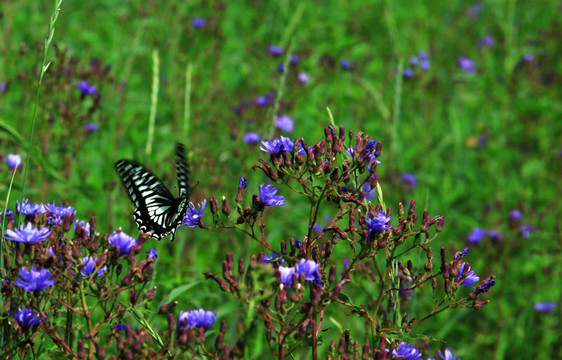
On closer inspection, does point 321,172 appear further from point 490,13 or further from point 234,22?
point 490,13

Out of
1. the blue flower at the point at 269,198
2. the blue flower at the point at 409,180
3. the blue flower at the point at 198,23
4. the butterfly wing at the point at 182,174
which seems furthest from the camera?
the blue flower at the point at 198,23

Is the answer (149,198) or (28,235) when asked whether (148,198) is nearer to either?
(149,198)

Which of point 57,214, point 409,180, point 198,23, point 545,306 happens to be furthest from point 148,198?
point 198,23

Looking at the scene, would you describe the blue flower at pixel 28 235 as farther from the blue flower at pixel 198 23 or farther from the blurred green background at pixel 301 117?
the blue flower at pixel 198 23

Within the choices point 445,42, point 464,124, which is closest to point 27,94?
point 464,124

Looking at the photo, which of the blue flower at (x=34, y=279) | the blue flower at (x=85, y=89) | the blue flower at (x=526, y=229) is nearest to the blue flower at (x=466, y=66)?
the blue flower at (x=526, y=229)

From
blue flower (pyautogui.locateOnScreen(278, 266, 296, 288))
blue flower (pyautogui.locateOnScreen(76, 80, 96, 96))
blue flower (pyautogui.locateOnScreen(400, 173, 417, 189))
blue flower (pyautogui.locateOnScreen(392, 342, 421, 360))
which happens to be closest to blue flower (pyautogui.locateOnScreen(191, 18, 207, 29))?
blue flower (pyautogui.locateOnScreen(76, 80, 96, 96))

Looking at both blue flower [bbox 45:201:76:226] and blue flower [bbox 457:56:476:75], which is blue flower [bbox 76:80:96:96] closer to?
blue flower [bbox 45:201:76:226]
